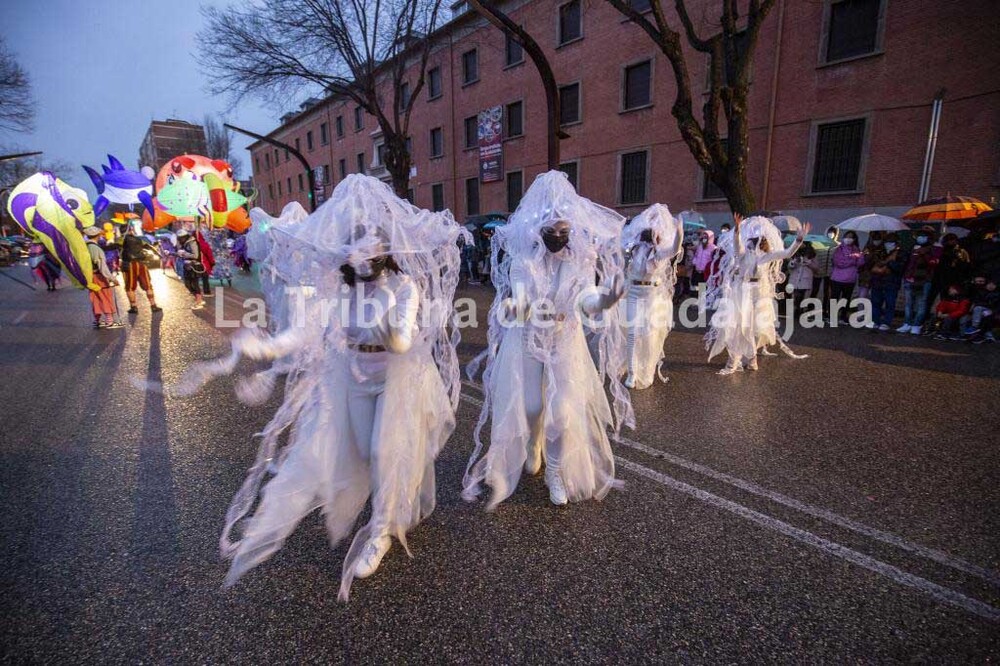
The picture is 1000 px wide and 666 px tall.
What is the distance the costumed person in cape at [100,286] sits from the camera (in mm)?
9215

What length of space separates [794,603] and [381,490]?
2.16 m

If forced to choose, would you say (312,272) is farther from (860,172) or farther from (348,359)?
(860,172)

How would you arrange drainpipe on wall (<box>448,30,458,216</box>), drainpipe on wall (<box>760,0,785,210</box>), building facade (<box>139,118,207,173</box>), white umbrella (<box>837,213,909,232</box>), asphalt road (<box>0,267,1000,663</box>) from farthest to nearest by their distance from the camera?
building facade (<box>139,118,207,173</box>), drainpipe on wall (<box>448,30,458,216</box>), drainpipe on wall (<box>760,0,785,210</box>), white umbrella (<box>837,213,909,232</box>), asphalt road (<box>0,267,1000,663</box>)

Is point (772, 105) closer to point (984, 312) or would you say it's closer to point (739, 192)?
point (739, 192)

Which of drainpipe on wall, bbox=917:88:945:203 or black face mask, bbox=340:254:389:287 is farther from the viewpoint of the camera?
drainpipe on wall, bbox=917:88:945:203

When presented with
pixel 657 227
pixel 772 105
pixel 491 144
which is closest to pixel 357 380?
pixel 657 227

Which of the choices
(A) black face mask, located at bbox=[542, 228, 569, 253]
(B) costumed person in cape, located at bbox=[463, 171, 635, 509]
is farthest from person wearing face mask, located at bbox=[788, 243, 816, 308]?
(A) black face mask, located at bbox=[542, 228, 569, 253]

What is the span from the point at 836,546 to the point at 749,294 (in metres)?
4.26

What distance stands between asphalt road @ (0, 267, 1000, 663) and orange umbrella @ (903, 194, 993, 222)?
247 inches

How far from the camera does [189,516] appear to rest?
319 centimetres

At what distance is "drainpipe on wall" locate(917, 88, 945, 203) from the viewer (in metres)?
12.9

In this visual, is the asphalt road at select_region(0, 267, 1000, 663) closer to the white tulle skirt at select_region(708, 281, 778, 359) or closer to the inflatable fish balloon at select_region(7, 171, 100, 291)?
the white tulle skirt at select_region(708, 281, 778, 359)

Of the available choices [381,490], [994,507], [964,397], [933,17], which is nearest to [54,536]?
[381,490]

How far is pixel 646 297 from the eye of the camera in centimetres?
588
